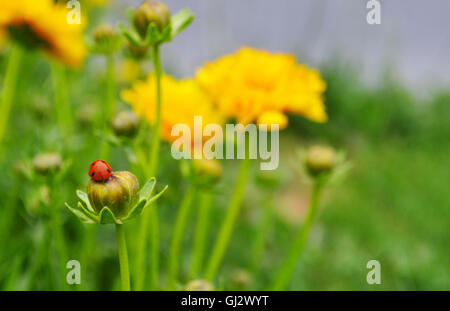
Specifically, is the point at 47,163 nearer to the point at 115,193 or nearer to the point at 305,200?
the point at 115,193

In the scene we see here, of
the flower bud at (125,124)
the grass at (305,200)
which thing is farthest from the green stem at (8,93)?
the flower bud at (125,124)

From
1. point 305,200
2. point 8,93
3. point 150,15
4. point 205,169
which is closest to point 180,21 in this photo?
point 150,15

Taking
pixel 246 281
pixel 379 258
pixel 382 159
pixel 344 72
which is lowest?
pixel 246 281

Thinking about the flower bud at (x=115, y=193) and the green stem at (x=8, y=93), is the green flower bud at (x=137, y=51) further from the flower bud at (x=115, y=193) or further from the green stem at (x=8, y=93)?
the flower bud at (x=115, y=193)

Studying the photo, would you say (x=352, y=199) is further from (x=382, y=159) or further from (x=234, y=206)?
(x=234, y=206)

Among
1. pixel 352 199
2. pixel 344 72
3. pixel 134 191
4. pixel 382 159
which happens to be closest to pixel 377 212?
pixel 352 199

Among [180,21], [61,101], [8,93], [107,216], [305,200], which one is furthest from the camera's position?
[305,200]

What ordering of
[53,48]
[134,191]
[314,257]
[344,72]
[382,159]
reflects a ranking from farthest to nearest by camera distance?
[344,72]
[382,159]
[314,257]
[53,48]
[134,191]

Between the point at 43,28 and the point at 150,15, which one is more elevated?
the point at 43,28
